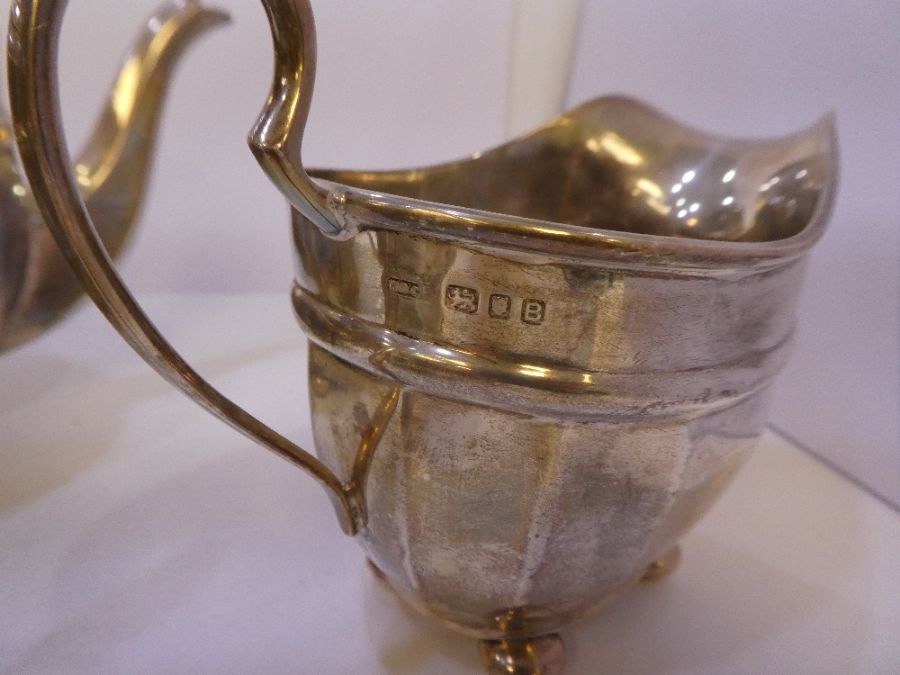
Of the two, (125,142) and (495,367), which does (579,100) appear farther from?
(495,367)

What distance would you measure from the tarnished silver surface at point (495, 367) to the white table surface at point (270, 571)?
0.19 ft

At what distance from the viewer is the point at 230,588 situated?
39 cm

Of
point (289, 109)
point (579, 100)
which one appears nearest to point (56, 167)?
point (289, 109)

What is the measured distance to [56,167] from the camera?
0.24 metres

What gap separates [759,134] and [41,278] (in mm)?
561

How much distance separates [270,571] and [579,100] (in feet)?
1.91

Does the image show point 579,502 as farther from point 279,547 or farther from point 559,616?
point 279,547

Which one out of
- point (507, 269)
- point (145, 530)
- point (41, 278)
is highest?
point (507, 269)

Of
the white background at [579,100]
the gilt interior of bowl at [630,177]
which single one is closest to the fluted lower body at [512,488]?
the gilt interior of bowl at [630,177]

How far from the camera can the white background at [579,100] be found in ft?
1.70

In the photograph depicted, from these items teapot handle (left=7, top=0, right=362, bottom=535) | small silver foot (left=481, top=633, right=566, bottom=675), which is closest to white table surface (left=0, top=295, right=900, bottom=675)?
small silver foot (left=481, top=633, right=566, bottom=675)

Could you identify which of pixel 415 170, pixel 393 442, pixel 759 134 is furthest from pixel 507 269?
pixel 759 134

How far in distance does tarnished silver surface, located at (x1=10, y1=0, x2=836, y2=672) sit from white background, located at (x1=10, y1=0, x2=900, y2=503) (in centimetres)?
22

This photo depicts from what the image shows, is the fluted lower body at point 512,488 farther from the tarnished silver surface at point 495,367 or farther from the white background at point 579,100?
the white background at point 579,100
